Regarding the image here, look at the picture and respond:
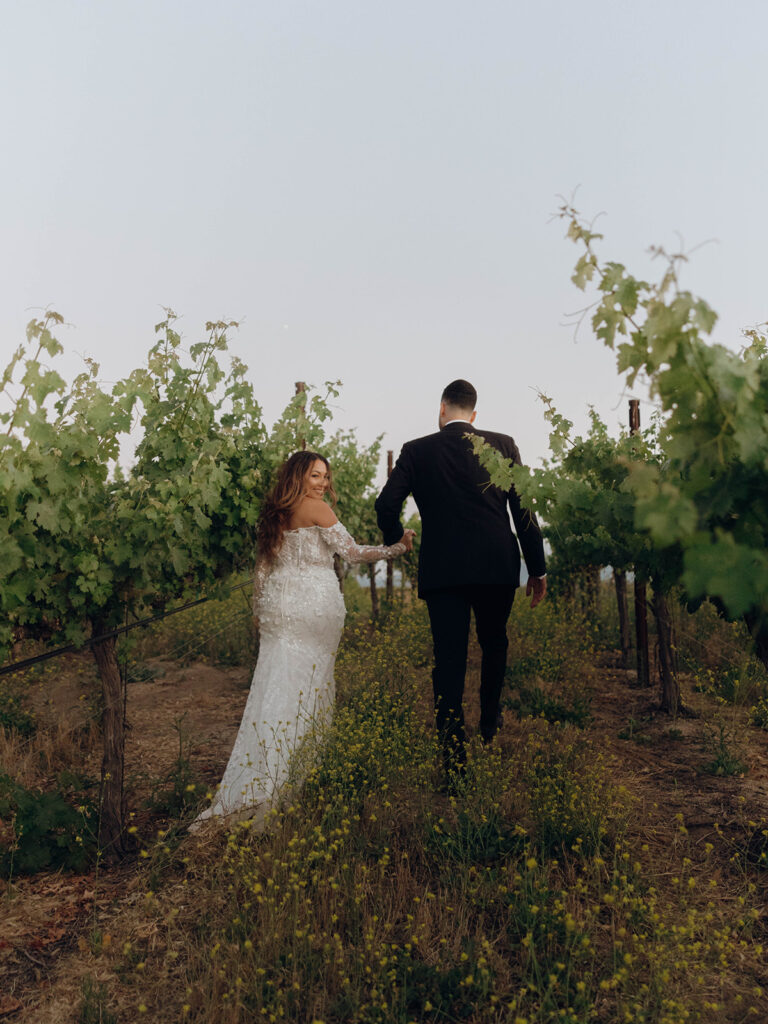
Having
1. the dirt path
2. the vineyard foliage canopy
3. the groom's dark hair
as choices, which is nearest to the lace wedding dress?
the dirt path

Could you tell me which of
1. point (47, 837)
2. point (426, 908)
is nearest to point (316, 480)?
point (47, 837)

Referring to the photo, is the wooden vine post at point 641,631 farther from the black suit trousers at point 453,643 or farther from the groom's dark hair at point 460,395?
the groom's dark hair at point 460,395

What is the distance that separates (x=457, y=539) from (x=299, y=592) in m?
1.20

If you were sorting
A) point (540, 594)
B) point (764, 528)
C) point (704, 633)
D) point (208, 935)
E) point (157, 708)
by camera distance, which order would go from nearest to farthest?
point (764, 528) → point (208, 935) → point (540, 594) → point (157, 708) → point (704, 633)

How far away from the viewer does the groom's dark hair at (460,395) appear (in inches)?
197

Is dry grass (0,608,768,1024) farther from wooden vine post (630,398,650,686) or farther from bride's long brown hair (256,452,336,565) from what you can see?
wooden vine post (630,398,650,686)

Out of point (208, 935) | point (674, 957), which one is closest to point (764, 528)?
point (674, 957)

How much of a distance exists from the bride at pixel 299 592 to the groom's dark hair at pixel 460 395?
0.90m

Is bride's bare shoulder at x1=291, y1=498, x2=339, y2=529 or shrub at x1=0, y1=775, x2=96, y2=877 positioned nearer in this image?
shrub at x1=0, y1=775, x2=96, y2=877

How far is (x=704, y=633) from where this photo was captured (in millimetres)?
8805

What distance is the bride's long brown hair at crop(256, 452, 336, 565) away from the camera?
526cm

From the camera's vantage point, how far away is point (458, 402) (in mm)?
5004

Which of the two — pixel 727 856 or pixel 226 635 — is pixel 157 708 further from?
pixel 727 856

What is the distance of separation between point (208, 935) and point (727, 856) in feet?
8.91
